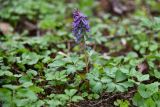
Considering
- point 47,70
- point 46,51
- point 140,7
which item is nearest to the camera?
point 47,70

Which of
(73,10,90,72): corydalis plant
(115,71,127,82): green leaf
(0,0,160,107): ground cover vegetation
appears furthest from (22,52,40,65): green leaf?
(115,71,127,82): green leaf

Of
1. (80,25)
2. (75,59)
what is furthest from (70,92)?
(80,25)

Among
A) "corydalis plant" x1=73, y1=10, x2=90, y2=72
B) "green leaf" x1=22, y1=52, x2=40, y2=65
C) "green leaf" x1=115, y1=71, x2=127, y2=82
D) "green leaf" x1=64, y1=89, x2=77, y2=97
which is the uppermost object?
"corydalis plant" x1=73, y1=10, x2=90, y2=72

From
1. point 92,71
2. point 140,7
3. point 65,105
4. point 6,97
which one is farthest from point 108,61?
point 140,7

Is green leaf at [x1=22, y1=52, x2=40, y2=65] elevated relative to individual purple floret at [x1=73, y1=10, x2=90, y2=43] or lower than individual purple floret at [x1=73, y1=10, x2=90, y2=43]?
lower

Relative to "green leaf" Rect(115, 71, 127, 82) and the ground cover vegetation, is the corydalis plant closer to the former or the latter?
the ground cover vegetation

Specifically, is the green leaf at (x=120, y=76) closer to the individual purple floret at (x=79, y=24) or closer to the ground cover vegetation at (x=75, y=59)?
the ground cover vegetation at (x=75, y=59)

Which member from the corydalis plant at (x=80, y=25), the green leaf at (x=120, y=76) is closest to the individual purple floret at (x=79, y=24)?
the corydalis plant at (x=80, y=25)

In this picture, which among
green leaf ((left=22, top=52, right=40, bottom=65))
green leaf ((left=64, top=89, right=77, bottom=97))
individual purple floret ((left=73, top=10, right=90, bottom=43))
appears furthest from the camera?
green leaf ((left=22, top=52, right=40, bottom=65))

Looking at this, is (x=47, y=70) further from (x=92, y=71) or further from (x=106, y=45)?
(x=106, y=45)
